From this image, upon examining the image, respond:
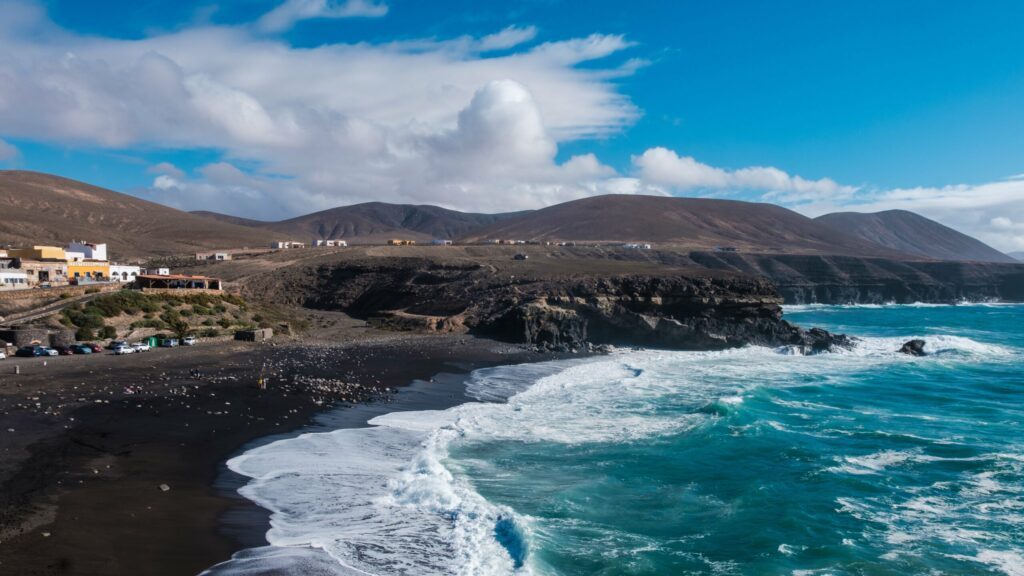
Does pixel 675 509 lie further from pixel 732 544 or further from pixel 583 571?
pixel 583 571

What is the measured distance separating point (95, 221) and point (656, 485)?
134982 millimetres

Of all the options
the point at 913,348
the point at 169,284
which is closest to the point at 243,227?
the point at 169,284

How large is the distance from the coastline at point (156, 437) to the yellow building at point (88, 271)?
22.4 meters

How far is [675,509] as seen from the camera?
54.1ft

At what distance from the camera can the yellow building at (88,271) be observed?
173ft

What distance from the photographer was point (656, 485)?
59.5ft

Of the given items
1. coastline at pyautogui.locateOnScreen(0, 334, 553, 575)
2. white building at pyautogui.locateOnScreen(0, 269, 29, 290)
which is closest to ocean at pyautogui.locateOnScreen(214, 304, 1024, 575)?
coastline at pyautogui.locateOnScreen(0, 334, 553, 575)

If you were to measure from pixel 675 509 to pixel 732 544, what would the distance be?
6.90ft

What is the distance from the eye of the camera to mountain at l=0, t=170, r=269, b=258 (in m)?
90.8

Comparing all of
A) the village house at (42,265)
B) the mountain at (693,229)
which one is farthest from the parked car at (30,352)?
the mountain at (693,229)

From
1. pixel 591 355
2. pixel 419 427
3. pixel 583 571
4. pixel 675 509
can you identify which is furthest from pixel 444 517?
pixel 591 355

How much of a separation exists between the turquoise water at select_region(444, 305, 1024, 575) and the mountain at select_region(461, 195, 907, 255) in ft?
376

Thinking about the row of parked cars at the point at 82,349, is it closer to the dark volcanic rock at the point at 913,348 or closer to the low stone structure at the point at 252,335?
the low stone structure at the point at 252,335

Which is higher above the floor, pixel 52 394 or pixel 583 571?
pixel 52 394
